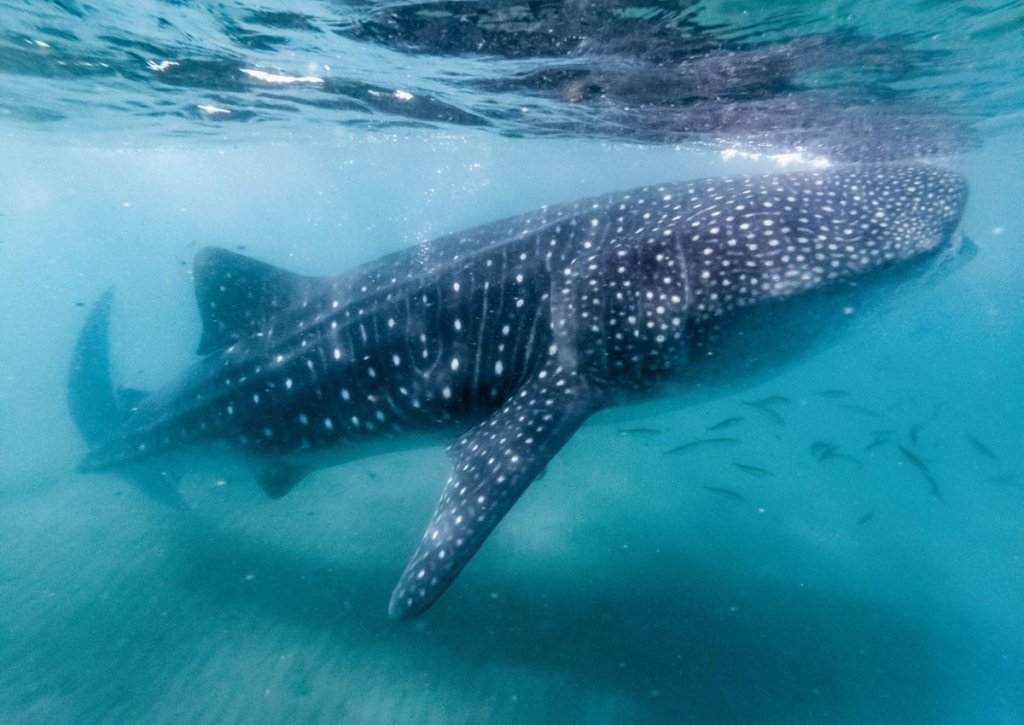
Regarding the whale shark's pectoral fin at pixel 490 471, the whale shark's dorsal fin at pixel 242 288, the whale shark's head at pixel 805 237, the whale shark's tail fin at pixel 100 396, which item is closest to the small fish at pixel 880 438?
the whale shark's head at pixel 805 237

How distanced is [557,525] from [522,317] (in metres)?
5.66

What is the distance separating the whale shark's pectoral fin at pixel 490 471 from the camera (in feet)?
12.3

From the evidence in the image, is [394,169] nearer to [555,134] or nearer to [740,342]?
[555,134]

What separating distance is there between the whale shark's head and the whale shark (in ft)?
0.06

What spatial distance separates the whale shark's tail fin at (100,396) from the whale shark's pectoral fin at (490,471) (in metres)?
6.28

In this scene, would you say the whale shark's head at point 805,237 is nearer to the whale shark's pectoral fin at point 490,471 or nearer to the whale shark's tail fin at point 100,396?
the whale shark's pectoral fin at point 490,471

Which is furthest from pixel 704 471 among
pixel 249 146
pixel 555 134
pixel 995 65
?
pixel 249 146

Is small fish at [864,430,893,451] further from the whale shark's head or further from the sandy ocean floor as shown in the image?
the whale shark's head

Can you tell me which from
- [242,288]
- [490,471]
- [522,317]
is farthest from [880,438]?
[242,288]

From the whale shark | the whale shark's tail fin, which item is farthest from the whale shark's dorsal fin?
the whale shark's tail fin

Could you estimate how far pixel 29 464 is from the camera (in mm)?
13875

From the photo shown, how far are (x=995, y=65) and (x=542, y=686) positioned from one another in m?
13.2

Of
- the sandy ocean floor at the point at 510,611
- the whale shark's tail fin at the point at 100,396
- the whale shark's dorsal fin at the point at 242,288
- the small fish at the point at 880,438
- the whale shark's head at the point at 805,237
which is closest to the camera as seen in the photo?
the whale shark's head at the point at 805,237

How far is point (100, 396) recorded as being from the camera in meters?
8.93
